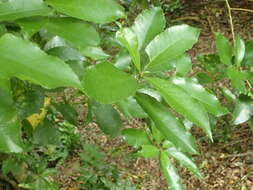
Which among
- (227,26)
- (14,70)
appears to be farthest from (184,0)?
(14,70)

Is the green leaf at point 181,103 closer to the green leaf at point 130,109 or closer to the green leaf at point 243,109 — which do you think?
the green leaf at point 130,109

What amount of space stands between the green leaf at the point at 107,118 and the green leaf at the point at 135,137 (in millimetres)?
159

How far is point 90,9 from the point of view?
70 cm

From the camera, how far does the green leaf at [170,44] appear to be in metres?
0.76

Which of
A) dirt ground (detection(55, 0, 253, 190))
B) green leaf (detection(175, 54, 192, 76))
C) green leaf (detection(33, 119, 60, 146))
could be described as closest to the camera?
green leaf (detection(175, 54, 192, 76))

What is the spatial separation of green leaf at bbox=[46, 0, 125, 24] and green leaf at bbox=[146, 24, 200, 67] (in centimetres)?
9

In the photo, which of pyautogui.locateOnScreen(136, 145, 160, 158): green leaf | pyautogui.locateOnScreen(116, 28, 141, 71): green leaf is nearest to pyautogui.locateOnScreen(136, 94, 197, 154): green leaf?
pyautogui.locateOnScreen(116, 28, 141, 71): green leaf

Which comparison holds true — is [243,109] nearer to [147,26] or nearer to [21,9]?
[147,26]

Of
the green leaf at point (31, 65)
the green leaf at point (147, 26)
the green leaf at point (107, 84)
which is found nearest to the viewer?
the green leaf at point (31, 65)

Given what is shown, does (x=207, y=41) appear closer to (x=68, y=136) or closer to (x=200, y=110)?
(x=68, y=136)

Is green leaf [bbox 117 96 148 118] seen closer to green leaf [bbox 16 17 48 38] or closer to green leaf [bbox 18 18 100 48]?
green leaf [bbox 18 18 100 48]

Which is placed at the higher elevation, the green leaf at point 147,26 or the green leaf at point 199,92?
the green leaf at point 147,26

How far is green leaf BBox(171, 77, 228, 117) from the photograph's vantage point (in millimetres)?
853

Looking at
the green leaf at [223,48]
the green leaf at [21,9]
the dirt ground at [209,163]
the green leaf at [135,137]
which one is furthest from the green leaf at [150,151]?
the dirt ground at [209,163]
